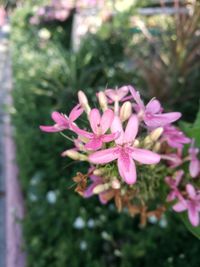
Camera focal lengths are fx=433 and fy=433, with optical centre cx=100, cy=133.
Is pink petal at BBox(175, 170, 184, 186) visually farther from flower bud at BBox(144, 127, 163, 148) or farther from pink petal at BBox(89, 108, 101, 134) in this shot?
pink petal at BBox(89, 108, 101, 134)

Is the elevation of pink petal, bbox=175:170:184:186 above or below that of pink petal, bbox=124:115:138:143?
below

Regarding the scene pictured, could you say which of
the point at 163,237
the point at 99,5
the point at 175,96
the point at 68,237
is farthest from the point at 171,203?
the point at 99,5

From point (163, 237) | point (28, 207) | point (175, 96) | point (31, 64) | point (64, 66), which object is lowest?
point (163, 237)

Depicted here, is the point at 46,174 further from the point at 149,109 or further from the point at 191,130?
the point at 149,109

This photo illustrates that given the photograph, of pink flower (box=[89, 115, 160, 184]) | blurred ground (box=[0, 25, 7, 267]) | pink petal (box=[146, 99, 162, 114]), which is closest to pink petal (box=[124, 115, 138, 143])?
pink flower (box=[89, 115, 160, 184])

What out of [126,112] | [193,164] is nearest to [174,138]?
[193,164]

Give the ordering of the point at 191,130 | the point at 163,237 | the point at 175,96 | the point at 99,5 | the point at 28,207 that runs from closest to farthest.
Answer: the point at 191,130, the point at 163,237, the point at 28,207, the point at 175,96, the point at 99,5

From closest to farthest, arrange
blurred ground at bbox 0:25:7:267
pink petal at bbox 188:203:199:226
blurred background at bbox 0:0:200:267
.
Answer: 1. pink petal at bbox 188:203:199:226
2. blurred background at bbox 0:0:200:267
3. blurred ground at bbox 0:25:7:267

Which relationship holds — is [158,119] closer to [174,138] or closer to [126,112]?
[126,112]
